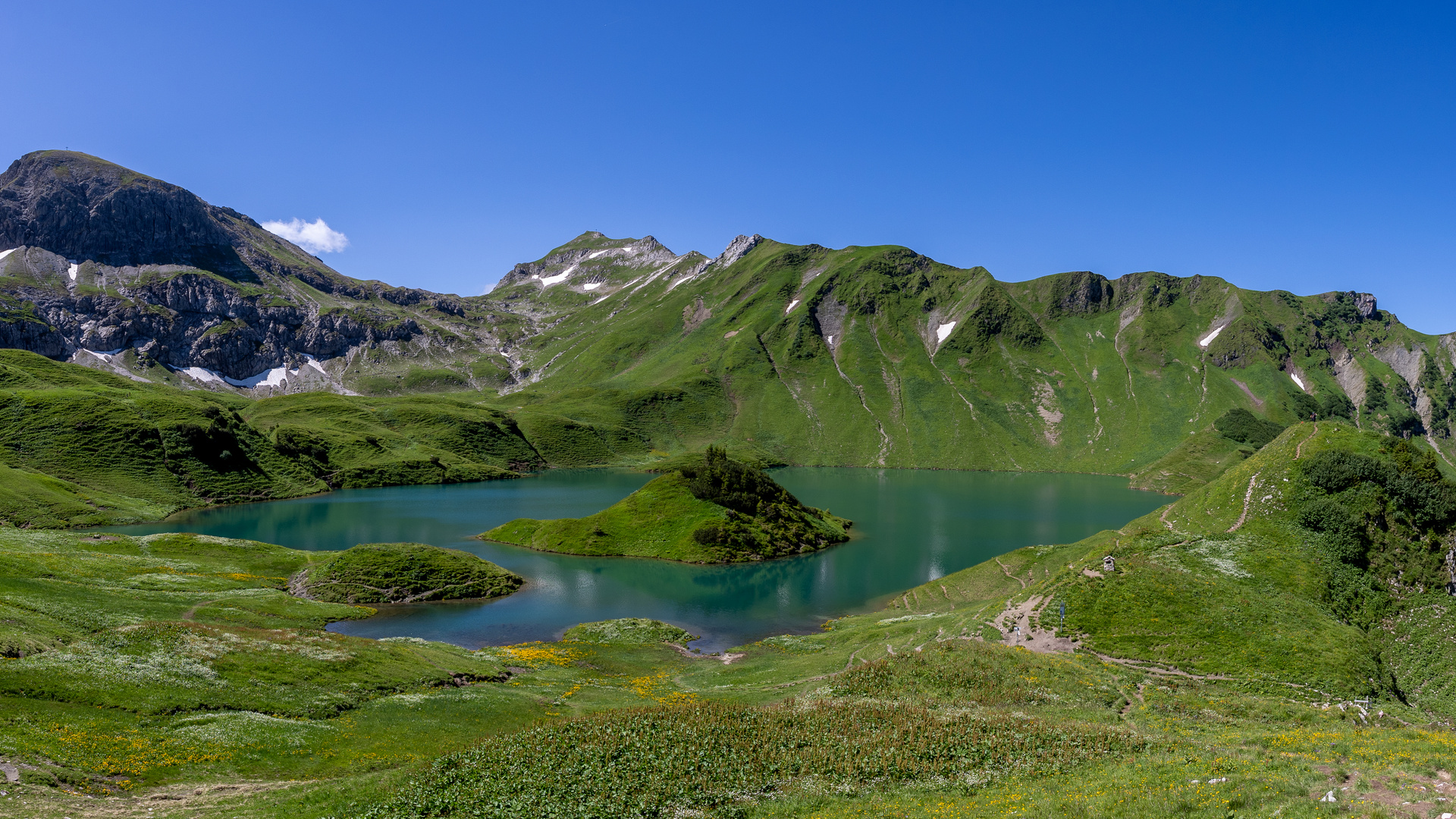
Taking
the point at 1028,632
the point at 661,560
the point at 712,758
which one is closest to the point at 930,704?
the point at 712,758

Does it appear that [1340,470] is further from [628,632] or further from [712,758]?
[628,632]

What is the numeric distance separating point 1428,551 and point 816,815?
55649mm

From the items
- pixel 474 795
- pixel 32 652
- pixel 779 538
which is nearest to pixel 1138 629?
pixel 474 795

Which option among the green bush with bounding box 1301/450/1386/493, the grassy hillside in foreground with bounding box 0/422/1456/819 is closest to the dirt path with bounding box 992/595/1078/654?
the grassy hillside in foreground with bounding box 0/422/1456/819

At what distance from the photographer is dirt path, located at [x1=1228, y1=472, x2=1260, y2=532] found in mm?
57531

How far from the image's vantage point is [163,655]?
35656mm

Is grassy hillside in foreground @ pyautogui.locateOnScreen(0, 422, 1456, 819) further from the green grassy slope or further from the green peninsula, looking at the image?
the green grassy slope

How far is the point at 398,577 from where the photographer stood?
79125 mm

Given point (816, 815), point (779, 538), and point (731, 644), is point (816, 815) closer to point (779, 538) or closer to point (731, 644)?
point (731, 644)

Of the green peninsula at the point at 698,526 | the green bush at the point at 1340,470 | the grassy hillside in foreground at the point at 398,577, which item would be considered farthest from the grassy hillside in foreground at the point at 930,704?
the green peninsula at the point at 698,526

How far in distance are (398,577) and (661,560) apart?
3824cm

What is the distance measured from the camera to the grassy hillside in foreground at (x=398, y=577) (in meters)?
75.9

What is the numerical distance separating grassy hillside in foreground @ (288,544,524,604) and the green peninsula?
24.4 metres

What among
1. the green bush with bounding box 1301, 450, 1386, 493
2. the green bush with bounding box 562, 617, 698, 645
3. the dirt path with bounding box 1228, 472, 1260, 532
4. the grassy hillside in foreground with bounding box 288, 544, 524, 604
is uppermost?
the green bush with bounding box 1301, 450, 1386, 493
